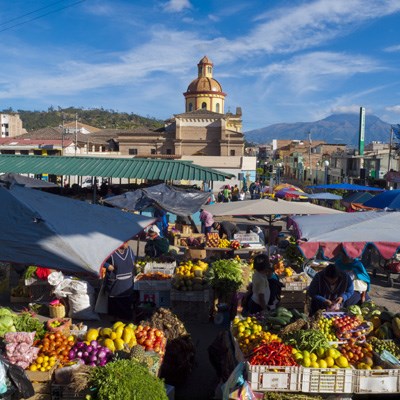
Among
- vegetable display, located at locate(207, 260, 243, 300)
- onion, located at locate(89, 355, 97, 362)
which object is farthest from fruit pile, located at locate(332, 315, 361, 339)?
onion, located at locate(89, 355, 97, 362)

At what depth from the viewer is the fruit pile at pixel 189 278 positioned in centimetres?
734

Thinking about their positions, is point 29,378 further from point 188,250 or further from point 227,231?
point 227,231

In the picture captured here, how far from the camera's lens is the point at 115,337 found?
15.7ft

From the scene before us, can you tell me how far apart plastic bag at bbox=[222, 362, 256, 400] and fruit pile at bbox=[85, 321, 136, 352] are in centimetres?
121

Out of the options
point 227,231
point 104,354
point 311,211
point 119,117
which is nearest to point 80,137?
point 227,231

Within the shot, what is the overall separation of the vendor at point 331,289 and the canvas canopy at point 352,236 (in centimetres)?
32

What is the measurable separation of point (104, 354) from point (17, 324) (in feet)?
5.48

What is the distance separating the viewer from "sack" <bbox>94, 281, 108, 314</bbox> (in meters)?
7.20

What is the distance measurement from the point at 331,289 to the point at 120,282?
10.3 feet

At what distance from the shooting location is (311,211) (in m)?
9.38

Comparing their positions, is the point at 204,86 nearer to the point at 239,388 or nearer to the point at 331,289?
the point at 331,289

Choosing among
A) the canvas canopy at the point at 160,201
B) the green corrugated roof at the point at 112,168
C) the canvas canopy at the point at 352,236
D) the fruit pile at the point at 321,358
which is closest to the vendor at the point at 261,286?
the canvas canopy at the point at 352,236

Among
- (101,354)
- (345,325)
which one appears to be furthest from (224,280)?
(101,354)

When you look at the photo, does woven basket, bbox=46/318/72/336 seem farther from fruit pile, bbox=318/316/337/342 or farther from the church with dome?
the church with dome
